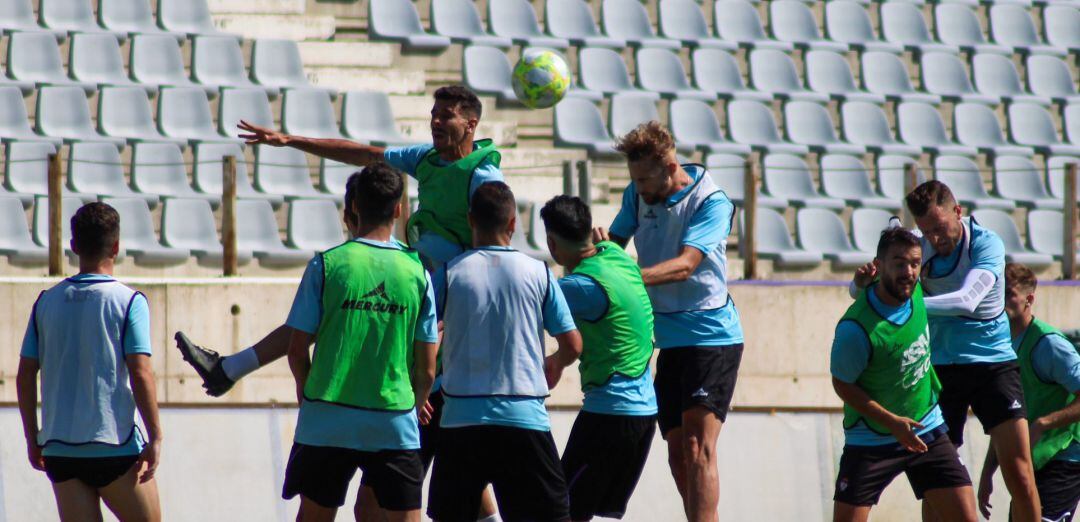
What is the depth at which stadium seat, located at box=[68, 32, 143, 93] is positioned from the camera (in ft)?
42.9

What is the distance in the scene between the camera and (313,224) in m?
12.1

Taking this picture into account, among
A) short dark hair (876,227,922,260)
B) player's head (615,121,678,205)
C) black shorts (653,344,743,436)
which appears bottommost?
black shorts (653,344,743,436)

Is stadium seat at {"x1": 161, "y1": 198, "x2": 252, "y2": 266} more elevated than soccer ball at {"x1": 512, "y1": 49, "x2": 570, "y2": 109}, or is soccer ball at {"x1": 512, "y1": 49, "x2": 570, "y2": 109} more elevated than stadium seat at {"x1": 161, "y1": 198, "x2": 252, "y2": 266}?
soccer ball at {"x1": 512, "y1": 49, "x2": 570, "y2": 109}

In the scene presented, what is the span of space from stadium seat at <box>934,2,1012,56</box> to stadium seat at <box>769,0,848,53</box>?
1522 millimetres

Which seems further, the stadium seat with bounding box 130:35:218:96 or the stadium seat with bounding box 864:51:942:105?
the stadium seat with bounding box 864:51:942:105

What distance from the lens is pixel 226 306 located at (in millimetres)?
10320

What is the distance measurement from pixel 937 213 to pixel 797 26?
9057 millimetres

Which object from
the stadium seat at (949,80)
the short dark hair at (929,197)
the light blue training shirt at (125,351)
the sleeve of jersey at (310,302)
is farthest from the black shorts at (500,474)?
the stadium seat at (949,80)

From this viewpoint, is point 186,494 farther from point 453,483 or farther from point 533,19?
point 533,19

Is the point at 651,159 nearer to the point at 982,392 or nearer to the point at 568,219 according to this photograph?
the point at 568,219

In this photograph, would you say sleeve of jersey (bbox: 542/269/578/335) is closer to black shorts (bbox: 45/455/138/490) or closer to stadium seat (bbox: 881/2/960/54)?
black shorts (bbox: 45/455/138/490)

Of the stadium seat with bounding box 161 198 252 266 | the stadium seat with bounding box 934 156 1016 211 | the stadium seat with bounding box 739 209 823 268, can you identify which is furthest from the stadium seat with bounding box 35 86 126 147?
the stadium seat with bounding box 934 156 1016 211

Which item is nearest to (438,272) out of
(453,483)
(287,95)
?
(453,483)

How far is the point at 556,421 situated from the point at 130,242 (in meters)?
4.28
